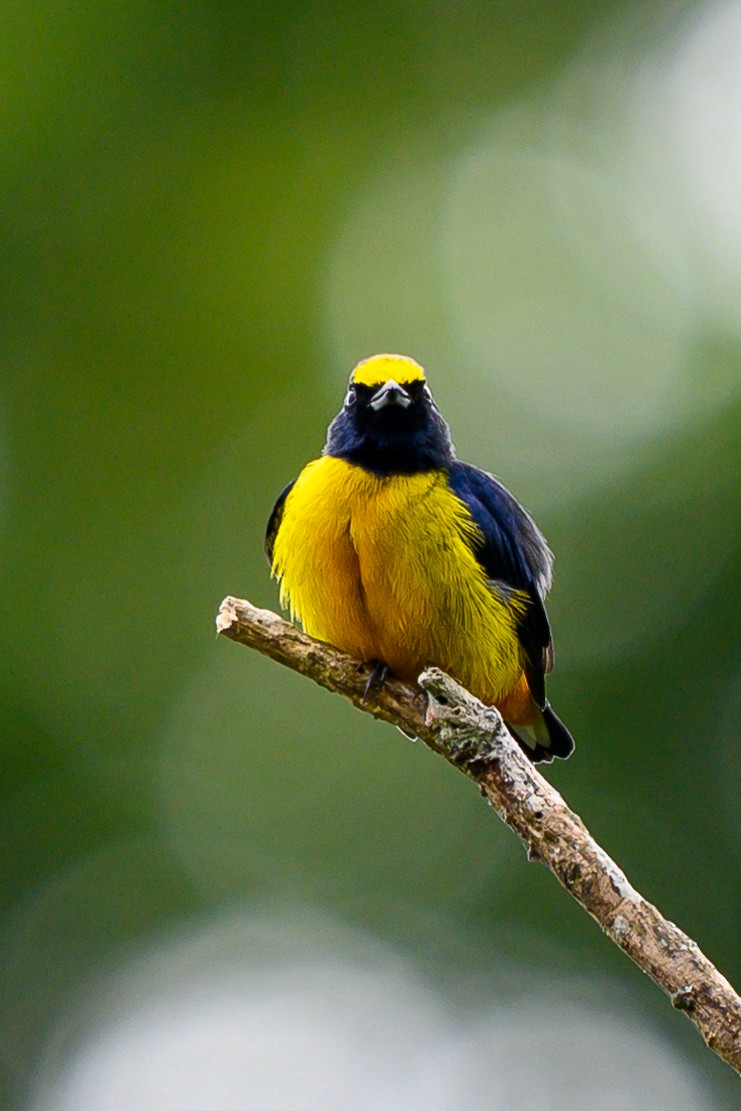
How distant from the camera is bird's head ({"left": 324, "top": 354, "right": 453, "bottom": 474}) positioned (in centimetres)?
603

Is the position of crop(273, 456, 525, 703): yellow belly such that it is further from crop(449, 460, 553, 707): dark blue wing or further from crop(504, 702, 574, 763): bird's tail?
crop(504, 702, 574, 763): bird's tail

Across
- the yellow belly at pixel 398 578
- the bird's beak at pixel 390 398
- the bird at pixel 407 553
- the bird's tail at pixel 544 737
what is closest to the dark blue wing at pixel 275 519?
the bird at pixel 407 553

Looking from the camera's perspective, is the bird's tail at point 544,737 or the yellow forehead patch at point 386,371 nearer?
the yellow forehead patch at point 386,371

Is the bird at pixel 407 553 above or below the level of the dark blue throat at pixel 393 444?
below

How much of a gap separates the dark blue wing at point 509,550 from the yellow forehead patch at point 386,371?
1.51ft

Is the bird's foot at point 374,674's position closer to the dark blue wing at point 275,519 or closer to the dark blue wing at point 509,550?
the dark blue wing at point 509,550

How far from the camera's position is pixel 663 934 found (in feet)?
12.4

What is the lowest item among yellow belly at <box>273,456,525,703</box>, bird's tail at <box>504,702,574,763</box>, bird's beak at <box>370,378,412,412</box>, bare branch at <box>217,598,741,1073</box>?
bird's tail at <box>504,702,574,763</box>

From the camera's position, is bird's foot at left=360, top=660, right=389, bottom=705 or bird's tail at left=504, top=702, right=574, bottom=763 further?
bird's tail at left=504, top=702, right=574, bottom=763

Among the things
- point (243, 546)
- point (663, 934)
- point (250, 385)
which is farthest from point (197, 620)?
point (663, 934)

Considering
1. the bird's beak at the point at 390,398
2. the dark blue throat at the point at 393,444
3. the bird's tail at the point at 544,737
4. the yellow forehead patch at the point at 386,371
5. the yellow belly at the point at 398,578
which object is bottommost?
the bird's tail at the point at 544,737

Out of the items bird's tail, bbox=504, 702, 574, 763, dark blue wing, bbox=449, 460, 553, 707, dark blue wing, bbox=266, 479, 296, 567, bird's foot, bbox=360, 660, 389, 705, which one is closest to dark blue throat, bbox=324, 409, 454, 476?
dark blue wing, bbox=449, 460, 553, 707

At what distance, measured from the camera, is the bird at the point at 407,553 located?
5.71 meters

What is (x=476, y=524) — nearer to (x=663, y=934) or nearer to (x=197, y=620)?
(x=663, y=934)
